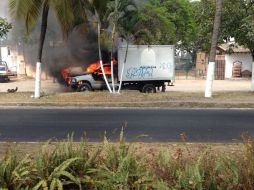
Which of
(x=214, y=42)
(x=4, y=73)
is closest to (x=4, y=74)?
(x=4, y=73)

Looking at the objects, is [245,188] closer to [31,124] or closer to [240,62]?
[31,124]

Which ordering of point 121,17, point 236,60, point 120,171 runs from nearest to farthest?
point 120,171 < point 121,17 < point 236,60

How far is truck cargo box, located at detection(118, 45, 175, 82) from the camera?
24.8 metres

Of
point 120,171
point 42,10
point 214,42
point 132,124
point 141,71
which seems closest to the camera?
point 120,171

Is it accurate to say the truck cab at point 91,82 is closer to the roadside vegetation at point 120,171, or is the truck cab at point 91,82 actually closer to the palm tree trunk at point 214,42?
the palm tree trunk at point 214,42

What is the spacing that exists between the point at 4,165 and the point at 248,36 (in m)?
16.5

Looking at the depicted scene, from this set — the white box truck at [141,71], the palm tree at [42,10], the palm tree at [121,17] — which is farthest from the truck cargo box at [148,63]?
the palm tree at [42,10]

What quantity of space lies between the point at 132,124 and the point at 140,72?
41.6 feet

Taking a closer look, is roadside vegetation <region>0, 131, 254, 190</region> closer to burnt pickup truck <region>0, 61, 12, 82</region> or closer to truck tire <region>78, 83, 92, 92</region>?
truck tire <region>78, 83, 92, 92</region>

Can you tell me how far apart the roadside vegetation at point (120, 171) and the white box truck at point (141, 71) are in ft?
63.3

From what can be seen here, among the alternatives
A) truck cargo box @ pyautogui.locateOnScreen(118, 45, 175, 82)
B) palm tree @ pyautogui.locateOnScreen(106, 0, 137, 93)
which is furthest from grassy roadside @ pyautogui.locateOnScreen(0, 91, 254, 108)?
truck cargo box @ pyautogui.locateOnScreen(118, 45, 175, 82)

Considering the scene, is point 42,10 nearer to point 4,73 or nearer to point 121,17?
point 121,17

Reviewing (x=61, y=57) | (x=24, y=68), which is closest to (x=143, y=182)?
(x=61, y=57)

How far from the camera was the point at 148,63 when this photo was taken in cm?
2500
